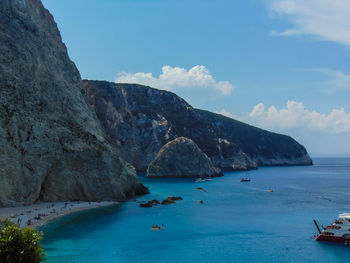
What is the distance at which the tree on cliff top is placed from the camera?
21.4m

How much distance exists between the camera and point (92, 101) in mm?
194500

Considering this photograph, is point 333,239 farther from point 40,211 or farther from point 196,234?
point 40,211

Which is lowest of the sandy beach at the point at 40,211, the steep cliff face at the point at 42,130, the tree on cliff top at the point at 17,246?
the sandy beach at the point at 40,211

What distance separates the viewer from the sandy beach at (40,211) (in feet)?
169

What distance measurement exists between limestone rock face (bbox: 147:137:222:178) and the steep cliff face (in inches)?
2827

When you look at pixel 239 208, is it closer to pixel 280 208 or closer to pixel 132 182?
pixel 280 208

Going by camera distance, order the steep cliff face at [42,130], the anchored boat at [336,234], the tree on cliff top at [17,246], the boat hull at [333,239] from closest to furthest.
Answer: the tree on cliff top at [17,246]
the boat hull at [333,239]
the anchored boat at [336,234]
the steep cliff face at [42,130]

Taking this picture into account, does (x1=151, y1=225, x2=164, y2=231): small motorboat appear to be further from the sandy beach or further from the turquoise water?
the sandy beach

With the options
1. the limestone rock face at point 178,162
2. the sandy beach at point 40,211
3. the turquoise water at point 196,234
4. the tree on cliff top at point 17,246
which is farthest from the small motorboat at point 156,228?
the limestone rock face at point 178,162

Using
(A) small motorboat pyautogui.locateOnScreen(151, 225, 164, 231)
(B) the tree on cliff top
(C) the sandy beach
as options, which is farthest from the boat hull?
(C) the sandy beach

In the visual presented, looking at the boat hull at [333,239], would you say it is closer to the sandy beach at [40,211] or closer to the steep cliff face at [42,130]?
the sandy beach at [40,211]

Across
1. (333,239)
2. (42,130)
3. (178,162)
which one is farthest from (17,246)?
(178,162)

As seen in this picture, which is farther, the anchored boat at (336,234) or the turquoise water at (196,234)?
the anchored boat at (336,234)

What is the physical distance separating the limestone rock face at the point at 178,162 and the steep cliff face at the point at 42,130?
236ft
